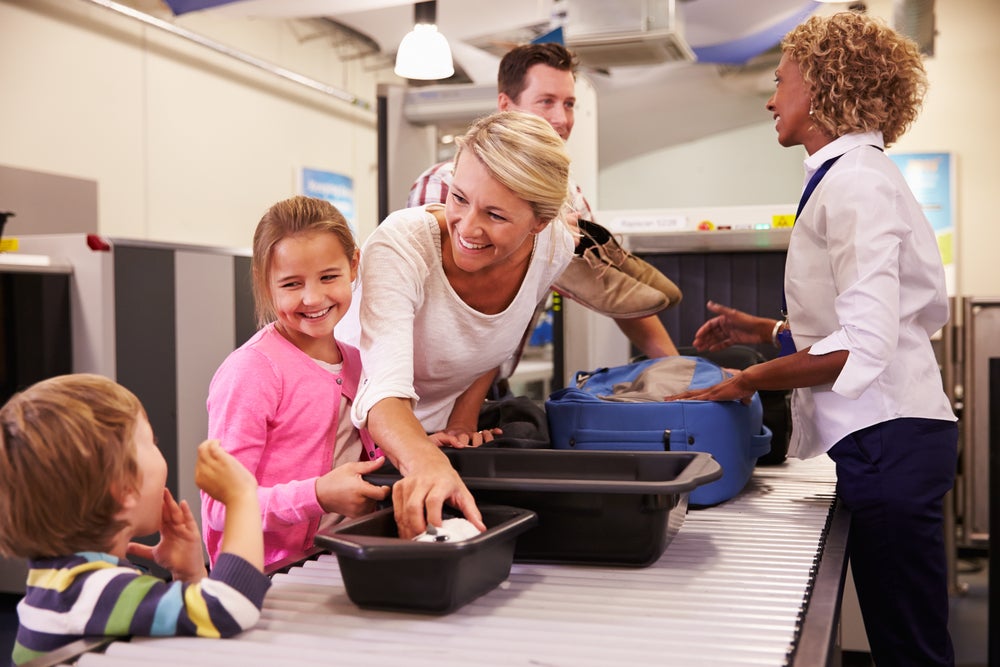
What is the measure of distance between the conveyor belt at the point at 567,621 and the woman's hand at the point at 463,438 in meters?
0.29

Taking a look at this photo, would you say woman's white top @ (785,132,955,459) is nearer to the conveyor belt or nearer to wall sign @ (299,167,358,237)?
the conveyor belt

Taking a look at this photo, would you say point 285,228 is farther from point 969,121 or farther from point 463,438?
point 969,121

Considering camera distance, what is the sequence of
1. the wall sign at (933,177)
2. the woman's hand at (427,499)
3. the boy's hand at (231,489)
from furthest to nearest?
1. the wall sign at (933,177)
2. the woman's hand at (427,499)
3. the boy's hand at (231,489)

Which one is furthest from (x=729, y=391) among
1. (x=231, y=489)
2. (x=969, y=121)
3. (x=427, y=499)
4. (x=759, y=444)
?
(x=969, y=121)

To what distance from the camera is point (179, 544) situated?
3.86ft

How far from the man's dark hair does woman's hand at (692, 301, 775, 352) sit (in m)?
0.95

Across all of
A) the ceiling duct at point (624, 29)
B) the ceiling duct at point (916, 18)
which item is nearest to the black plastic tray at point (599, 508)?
the ceiling duct at point (624, 29)

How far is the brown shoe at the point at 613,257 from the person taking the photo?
6.29 ft

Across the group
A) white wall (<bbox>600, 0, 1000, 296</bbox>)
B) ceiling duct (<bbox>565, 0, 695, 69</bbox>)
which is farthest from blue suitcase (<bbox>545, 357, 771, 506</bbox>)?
white wall (<bbox>600, 0, 1000, 296</bbox>)

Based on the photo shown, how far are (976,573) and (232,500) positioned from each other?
13.9 feet

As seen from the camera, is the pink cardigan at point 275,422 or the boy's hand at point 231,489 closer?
the boy's hand at point 231,489

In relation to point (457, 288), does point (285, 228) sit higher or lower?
higher

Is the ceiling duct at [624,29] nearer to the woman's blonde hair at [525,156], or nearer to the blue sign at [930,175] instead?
the blue sign at [930,175]

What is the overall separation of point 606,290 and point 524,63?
986 millimetres
